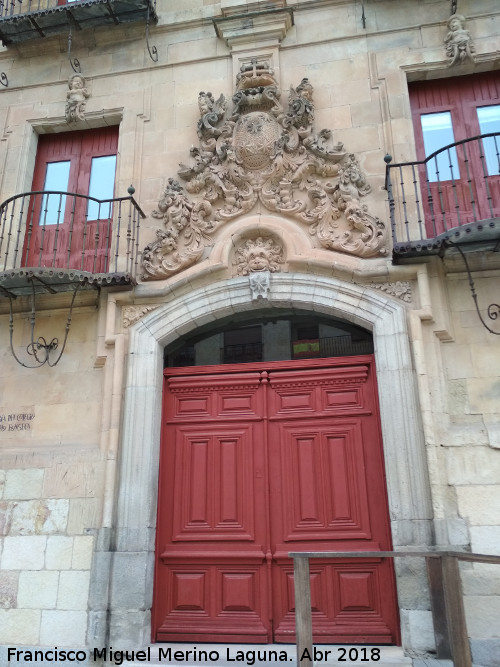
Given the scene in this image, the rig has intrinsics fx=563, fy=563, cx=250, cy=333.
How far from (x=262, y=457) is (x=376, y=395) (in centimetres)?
129

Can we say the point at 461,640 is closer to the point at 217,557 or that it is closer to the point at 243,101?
the point at 217,557

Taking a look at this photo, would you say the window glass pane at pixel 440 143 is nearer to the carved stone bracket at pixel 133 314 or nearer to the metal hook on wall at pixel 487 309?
the metal hook on wall at pixel 487 309

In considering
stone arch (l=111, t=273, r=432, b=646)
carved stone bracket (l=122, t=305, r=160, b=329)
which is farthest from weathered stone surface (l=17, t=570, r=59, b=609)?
carved stone bracket (l=122, t=305, r=160, b=329)

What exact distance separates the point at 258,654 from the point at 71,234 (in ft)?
15.7

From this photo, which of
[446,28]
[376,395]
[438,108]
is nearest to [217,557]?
[376,395]

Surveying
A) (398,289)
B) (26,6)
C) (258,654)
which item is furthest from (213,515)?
(26,6)

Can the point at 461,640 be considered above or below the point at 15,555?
below

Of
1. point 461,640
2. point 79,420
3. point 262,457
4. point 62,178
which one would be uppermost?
point 62,178

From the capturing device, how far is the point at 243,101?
21.7 feet

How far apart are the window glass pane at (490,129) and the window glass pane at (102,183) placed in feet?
14.3

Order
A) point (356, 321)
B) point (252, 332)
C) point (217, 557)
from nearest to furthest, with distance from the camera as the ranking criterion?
point (217, 557)
point (356, 321)
point (252, 332)

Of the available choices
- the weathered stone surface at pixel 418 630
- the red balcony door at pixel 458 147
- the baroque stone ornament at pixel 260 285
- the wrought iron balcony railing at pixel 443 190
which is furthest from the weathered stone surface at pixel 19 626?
the red balcony door at pixel 458 147

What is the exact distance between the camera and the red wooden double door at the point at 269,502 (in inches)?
202

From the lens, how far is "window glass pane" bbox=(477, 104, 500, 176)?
6.20 meters
